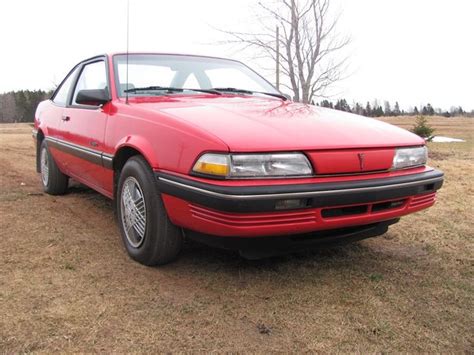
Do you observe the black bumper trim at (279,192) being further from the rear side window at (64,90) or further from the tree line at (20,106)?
the tree line at (20,106)

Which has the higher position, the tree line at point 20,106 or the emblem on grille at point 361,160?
the emblem on grille at point 361,160

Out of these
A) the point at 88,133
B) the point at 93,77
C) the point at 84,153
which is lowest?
the point at 84,153

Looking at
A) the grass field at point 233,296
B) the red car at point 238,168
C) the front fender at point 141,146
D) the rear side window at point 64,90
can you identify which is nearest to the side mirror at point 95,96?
the red car at point 238,168

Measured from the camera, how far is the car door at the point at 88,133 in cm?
353

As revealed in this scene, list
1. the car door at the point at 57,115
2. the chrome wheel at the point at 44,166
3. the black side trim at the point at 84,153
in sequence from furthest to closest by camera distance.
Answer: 1. the chrome wheel at the point at 44,166
2. the car door at the point at 57,115
3. the black side trim at the point at 84,153

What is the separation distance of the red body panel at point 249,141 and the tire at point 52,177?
5.86ft

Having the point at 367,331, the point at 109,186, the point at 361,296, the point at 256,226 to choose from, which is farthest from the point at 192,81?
Result: the point at 367,331

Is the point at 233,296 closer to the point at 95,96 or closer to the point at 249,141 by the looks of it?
the point at 249,141

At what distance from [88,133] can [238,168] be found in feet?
6.45

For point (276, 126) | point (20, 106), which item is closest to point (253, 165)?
point (276, 126)

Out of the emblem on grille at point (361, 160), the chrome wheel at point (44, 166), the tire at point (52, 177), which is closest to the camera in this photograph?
the emblem on grille at point (361, 160)

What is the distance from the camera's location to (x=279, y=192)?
225 cm

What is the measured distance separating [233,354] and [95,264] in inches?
53.3

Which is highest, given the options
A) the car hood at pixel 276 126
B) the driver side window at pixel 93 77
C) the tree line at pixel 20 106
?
the driver side window at pixel 93 77
